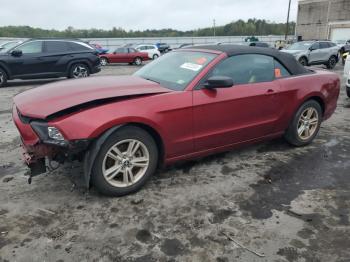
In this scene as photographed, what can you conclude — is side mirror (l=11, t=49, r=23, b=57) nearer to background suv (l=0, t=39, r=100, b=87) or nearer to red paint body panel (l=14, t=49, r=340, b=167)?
background suv (l=0, t=39, r=100, b=87)

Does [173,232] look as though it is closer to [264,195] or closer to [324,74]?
[264,195]

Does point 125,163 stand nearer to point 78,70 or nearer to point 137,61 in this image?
point 78,70

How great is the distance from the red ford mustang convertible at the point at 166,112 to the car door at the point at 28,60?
8085mm

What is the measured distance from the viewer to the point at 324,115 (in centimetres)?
532

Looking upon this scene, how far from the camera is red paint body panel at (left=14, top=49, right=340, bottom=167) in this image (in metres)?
3.24

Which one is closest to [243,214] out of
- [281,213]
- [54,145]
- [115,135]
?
[281,213]

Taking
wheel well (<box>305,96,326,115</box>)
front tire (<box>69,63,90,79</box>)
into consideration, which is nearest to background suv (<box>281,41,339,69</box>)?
front tire (<box>69,63,90,79</box>)

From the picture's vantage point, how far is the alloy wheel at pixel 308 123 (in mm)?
5023

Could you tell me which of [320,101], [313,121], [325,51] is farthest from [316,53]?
[313,121]

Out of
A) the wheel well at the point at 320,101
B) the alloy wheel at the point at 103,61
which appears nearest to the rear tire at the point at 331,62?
the alloy wheel at the point at 103,61

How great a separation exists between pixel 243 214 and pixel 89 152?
1601 millimetres

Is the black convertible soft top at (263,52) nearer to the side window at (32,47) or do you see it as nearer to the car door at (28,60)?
the car door at (28,60)

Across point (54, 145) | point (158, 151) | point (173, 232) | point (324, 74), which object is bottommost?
point (173, 232)

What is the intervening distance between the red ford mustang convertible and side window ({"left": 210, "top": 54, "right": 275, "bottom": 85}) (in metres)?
0.01
